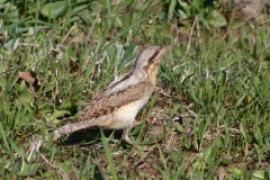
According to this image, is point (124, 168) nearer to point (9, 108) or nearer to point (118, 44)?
point (9, 108)

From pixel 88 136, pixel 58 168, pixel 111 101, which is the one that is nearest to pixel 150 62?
pixel 111 101

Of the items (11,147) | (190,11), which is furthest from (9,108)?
(190,11)

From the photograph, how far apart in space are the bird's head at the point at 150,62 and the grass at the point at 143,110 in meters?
0.36

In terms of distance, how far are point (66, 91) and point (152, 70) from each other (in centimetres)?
73

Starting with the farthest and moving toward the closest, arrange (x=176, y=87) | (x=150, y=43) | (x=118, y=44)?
(x=150, y=43)
(x=118, y=44)
(x=176, y=87)

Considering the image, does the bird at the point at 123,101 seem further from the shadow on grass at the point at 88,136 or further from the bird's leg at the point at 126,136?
the shadow on grass at the point at 88,136

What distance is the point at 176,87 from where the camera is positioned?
7.43 meters

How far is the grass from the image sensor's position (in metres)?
6.40

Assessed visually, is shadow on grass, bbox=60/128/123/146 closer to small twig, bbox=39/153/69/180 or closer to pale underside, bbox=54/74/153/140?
pale underside, bbox=54/74/153/140

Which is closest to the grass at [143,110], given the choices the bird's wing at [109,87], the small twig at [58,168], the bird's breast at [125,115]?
the small twig at [58,168]

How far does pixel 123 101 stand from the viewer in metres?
6.56

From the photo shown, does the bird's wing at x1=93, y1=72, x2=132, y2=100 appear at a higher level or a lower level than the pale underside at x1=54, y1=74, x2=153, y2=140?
higher

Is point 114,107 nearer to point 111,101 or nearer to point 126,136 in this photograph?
point 111,101

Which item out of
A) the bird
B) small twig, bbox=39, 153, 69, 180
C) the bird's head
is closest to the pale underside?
the bird
